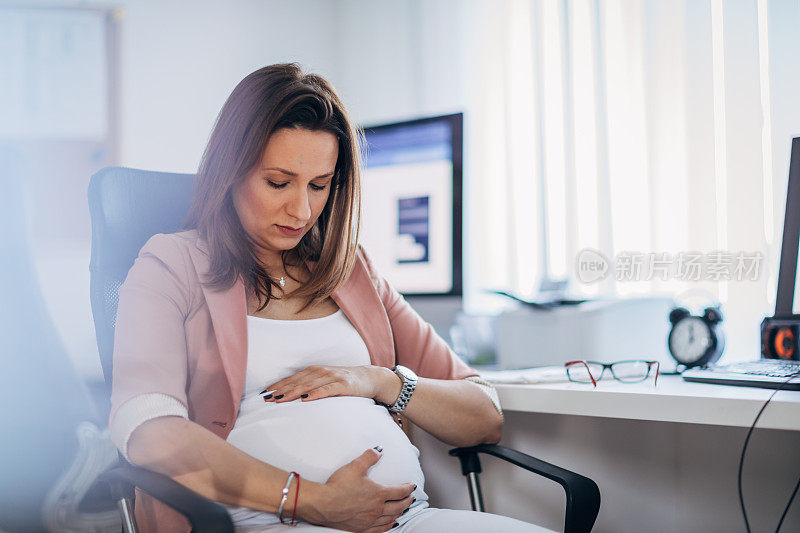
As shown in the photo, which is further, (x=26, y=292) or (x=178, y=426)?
(x=26, y=292)

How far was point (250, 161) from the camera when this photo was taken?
103 cm

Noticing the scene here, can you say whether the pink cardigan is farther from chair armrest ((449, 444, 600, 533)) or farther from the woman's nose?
chair armrest ((449, 444, 600, 533))

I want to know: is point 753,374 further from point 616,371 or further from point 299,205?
point 299,205

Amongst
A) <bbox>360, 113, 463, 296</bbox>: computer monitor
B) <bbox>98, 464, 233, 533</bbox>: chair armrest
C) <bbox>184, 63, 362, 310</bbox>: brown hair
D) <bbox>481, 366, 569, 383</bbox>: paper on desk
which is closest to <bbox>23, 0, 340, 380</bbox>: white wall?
<bbox>360, 113, 463, 296</bbox>: computer monitor

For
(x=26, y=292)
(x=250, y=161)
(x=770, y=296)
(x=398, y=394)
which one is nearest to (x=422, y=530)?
(x=398, y=394)

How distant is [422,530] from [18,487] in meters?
0.73

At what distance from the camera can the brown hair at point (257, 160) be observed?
1.03 meters

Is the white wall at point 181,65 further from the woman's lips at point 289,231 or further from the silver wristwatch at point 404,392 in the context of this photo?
the silver wristwatch at point 404,392

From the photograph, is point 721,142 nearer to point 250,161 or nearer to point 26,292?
point 250,161

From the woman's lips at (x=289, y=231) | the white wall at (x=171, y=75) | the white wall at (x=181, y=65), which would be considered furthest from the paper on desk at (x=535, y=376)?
the white wall at (x=181, y=65)

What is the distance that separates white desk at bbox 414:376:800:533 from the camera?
137 centimetres

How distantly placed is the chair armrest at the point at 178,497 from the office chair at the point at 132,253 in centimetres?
1

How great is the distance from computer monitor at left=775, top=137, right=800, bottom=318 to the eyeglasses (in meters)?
0.30

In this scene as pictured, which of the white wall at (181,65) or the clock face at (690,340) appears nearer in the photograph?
the clock face at (690,340)
